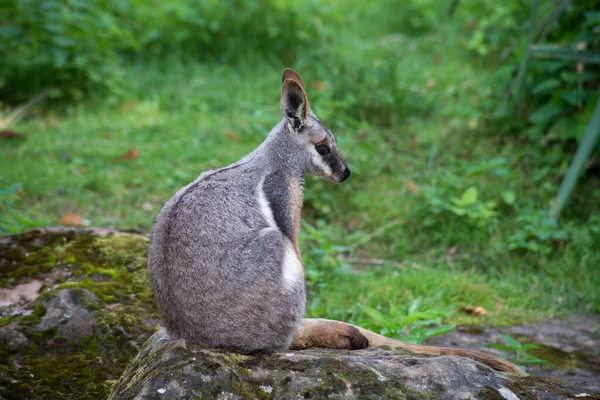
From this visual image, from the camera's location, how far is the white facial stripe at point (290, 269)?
3.24 meters

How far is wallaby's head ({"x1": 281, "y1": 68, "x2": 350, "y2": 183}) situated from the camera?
366 cm

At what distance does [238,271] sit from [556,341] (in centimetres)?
276

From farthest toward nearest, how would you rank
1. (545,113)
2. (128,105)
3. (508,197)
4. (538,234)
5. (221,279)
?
(128,105) → (545,113) → (508,197) → (538,234) → (221,279)

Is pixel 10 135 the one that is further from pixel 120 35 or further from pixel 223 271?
pixel 223 271

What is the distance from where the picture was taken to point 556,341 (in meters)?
4.83

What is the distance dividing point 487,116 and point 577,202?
60.5 inches

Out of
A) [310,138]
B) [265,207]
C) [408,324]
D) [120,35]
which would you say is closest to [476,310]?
[408,324]

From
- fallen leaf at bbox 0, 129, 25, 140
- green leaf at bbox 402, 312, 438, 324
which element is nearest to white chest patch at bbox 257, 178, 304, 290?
green leaf at bbox 402, 312, 438, 324

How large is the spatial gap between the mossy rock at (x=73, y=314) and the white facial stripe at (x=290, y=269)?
1120mm

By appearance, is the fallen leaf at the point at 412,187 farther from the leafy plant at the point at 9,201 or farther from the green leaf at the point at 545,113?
the leafy plant at the point at 9,201

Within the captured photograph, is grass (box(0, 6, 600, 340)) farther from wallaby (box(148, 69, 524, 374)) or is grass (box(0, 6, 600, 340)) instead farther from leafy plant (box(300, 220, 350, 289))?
wallaby (box(148, 69, 524, 374))

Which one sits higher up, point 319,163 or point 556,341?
point 319,163

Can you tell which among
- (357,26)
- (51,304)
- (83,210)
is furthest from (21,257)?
(357,26)

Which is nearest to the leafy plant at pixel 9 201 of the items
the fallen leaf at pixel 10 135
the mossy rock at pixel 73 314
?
Result: the mossy rock at pixel 73 314
